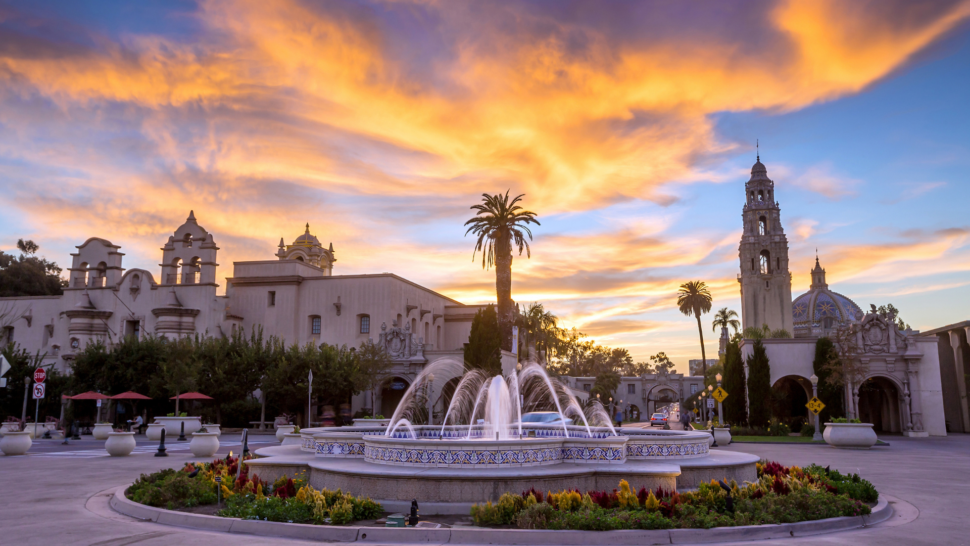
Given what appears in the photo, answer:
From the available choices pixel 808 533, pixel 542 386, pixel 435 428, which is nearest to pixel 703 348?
pixel 542 386

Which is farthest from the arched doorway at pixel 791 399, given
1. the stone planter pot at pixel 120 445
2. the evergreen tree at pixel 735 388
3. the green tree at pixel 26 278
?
the green tree at pixel 26 278

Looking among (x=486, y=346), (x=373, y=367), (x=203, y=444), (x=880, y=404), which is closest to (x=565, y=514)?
(x=203, y=444)

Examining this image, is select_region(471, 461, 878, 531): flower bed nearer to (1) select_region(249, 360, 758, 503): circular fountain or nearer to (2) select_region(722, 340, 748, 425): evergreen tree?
(1) select_region(249, 360, 758, 503): circular fountain

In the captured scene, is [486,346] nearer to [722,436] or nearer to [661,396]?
[722,436]

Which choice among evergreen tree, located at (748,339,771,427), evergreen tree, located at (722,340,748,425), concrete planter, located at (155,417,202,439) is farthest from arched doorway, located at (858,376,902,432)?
concrete planter, located at (155,417,202,439)

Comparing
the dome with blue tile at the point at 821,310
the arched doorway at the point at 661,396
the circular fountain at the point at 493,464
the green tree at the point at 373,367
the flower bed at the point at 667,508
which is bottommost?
the arched doorway at the point at 661,396

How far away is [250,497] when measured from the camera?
1220 centimetres

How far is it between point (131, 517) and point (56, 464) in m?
12.4

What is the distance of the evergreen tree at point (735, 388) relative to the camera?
44.7 metres

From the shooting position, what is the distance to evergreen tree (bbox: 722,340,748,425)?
4466 centimetres

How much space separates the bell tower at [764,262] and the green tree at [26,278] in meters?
98.0

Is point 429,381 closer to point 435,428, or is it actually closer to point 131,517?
point 435,428

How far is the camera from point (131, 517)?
12.1 m

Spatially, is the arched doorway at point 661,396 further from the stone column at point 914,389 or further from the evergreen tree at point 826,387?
the stone column at point 914,389
